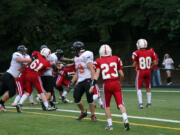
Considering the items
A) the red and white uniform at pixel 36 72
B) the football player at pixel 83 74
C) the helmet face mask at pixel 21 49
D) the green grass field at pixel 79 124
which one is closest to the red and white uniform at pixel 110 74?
the green grass field at pixel 79 124

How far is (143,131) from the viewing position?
1002cm

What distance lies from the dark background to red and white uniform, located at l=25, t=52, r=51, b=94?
1646 cm

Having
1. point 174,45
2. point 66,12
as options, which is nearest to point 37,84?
point 174,45

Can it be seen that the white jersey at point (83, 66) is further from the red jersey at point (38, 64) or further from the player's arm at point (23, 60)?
the red jersey at point (38, 64)

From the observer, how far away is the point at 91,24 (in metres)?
35.8

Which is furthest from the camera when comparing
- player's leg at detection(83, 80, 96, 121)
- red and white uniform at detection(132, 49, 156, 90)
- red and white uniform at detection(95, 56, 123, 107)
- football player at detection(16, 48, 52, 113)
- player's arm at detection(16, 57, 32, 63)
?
red and white uniform at detection(132, 49, 156, 90)

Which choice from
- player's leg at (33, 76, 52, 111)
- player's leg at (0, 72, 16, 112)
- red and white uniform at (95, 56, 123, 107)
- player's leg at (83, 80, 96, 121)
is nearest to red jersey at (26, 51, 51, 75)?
player's leg at (33, 76, 52, 111)

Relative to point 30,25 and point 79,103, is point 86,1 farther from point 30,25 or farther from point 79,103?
point 79,103

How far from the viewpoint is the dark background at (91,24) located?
3125cm

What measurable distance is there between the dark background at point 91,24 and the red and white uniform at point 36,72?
16.5 meters

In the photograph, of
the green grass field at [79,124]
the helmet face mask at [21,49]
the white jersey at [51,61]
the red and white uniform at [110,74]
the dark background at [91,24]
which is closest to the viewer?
the green grass field at [79,124]

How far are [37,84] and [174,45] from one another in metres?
21.0

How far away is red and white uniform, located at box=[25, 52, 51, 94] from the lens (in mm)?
14734

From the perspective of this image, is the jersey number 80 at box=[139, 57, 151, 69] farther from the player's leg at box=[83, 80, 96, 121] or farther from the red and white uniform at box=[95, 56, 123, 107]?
the red and white uniform at box=[95, 56, 123, 107]
